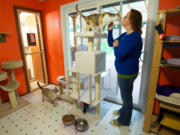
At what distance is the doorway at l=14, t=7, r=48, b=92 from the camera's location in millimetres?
2473

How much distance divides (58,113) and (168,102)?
165 centimetres

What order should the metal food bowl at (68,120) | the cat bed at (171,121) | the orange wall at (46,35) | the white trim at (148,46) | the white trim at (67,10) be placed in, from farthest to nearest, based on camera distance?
the orange wall at (46,35), the white trim at (67,10), the metal food bowl at (68,120), the white trim at (148,46), the cat bed at (171,121)

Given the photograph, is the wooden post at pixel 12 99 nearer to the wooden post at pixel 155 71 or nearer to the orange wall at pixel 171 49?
the wooden post at pixel 155 71

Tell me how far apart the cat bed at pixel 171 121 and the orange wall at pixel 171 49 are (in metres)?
0.43

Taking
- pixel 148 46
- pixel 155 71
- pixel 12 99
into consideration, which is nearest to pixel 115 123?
pixel 155 71

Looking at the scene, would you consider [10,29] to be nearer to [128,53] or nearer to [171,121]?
[128,53]

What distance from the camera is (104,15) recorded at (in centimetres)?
138

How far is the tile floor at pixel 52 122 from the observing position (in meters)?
1.52

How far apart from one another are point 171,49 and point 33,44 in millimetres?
2801

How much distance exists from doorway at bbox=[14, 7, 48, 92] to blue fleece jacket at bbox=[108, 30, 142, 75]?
2112 mm

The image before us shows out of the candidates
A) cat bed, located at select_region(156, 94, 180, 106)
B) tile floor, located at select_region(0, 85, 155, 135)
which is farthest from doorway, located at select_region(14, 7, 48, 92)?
cat bed, located at select_region(156, 94, 180, 106)

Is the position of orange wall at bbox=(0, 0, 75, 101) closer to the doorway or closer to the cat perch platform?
the doorway

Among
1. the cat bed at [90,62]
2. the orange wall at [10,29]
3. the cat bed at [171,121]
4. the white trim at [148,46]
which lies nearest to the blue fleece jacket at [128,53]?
the cat bed at [90,62]

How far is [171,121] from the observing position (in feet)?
4.47
